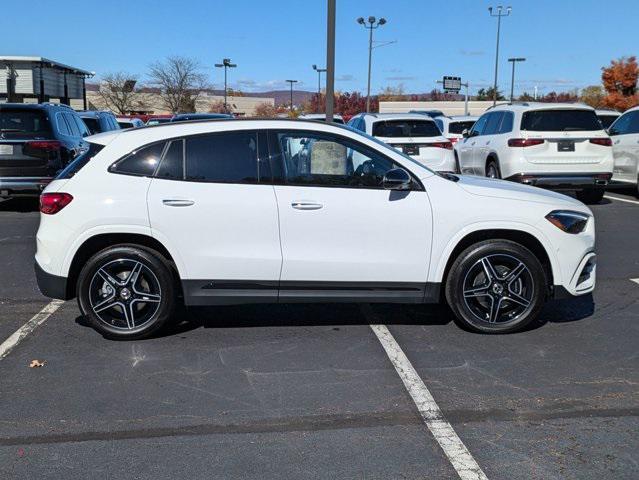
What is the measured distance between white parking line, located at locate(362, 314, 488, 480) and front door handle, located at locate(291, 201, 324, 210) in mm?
1175

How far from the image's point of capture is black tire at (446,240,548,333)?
17.8ft

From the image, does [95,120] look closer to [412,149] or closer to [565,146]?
[412,149]

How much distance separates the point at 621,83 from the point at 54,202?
6221 cm

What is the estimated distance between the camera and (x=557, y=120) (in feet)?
40.2

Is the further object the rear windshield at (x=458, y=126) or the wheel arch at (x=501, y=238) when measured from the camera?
the rear windshield at (x=458, y=126)

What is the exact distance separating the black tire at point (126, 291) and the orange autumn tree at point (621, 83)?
194ft

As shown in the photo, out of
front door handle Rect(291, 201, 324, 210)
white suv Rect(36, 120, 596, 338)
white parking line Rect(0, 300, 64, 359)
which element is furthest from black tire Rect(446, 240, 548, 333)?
white parking line Rect(0, 300, 64, 359)

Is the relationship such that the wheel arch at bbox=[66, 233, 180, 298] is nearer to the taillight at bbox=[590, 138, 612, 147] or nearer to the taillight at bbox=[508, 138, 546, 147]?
the taillight at bbox=[508, 138, 546, 147]

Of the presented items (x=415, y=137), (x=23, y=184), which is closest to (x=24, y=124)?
(x=23, y=184)

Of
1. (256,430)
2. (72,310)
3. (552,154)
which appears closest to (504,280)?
(256,430)

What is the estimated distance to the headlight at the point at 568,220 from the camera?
5426 mm

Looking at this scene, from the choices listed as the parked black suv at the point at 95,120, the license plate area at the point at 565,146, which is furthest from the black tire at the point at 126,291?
the parked black suv at the point at 95,120

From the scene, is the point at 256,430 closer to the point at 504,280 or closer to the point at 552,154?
the point at 504,280

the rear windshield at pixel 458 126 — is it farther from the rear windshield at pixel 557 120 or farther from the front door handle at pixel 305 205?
the front door handle at pixel 305 205
